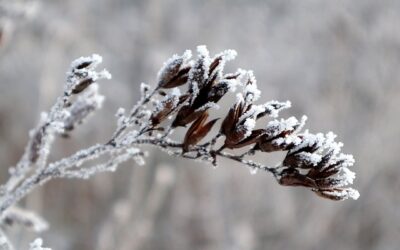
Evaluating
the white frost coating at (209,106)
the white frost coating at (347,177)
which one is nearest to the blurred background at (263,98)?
the white frost coating at (209,106)

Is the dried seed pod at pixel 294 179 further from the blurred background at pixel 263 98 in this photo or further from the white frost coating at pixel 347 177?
the blurred background at pixel 263 98

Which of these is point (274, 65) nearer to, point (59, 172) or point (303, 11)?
point (303, 11)

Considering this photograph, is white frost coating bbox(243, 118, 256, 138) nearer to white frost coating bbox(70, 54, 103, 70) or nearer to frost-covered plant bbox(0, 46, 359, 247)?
frost-covered plant bbox(0, 46, 359, 247)

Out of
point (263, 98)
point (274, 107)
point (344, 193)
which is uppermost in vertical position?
point (263, 98)

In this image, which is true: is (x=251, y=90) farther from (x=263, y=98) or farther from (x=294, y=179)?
(x=263, y=98)

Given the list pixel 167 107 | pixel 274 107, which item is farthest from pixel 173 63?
pixel 274 107

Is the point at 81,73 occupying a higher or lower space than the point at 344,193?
higher

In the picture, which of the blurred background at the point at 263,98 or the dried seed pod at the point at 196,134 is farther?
the blurred background at the point at 263,98

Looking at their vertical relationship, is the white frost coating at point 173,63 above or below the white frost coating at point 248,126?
above

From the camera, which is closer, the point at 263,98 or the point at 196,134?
the point at 196,134
